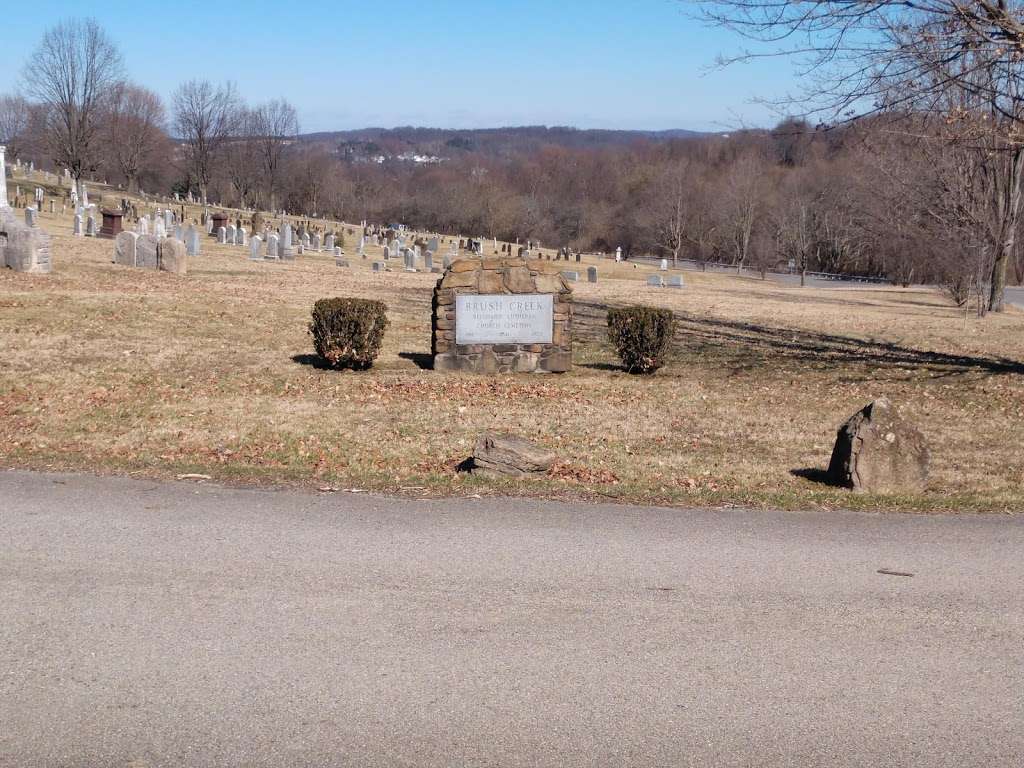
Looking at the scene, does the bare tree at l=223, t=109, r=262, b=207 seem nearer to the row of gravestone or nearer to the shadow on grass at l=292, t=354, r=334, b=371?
the row of gravestone

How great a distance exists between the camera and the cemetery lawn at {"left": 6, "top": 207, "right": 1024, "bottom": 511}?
8.38m

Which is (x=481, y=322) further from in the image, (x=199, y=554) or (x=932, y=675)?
(x=932, y=675)

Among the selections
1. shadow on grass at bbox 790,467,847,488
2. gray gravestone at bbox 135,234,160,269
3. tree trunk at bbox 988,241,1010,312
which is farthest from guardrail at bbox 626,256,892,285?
shadow on grass at bbox 790,467,847,488

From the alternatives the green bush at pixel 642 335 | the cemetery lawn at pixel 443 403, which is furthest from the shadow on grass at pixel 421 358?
the green bush at pixel 642 335

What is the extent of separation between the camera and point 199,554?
591cm

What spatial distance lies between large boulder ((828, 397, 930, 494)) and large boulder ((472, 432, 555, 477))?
8.09 feet

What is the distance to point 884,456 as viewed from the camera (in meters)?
8.23

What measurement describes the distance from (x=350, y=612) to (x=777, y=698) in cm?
211

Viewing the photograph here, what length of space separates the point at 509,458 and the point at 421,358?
305 inches

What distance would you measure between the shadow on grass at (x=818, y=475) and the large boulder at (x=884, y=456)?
0.14 m

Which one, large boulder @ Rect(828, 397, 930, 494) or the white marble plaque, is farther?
the white marble plaque

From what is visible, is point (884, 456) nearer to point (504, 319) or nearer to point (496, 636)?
point (496, 636)

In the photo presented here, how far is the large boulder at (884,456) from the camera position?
820cm

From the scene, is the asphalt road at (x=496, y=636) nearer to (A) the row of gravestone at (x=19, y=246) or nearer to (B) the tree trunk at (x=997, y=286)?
(A) the row of gravestone at (x=19, y=246)
